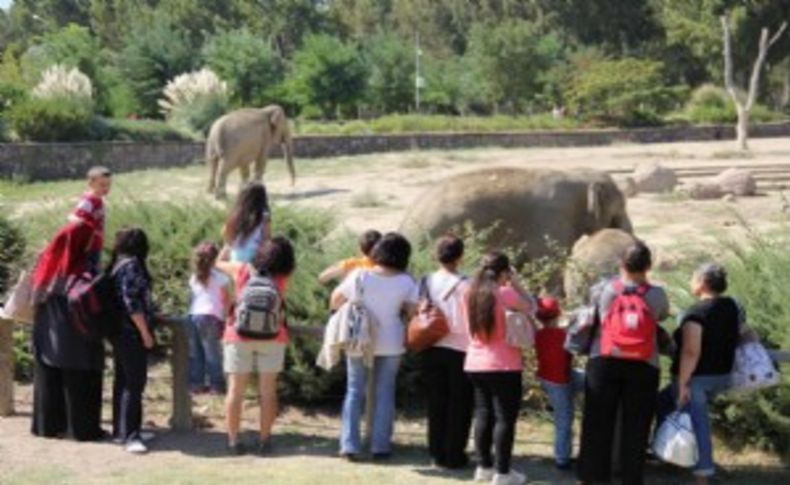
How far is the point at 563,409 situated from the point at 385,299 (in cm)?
117

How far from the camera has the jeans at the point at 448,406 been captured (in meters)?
7.51

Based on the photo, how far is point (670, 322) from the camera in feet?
25.9

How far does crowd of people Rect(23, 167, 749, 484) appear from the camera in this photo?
6938 mm

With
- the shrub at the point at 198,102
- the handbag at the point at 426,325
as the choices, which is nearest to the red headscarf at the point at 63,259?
the handbag at the point at 426,325

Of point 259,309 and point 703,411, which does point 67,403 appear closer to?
point 259,309

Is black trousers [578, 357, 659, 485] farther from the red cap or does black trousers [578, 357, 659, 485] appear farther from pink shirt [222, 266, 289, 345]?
pink shirt [222, 266, 289, 345]

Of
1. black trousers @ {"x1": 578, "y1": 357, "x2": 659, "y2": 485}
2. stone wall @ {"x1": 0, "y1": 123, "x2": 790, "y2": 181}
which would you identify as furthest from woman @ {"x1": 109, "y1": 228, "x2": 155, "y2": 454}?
stone wall @ {"x1": 0, "y1": 123, "x2": 790, "y2": 181}

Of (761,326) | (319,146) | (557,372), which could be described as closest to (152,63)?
(319,146)

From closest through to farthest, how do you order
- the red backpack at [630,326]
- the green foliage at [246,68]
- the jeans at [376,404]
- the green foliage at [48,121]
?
the red backpack at [630,326] < the jeans at [376,404] < the green foliage at [48,121] < the green foliage at [246,68]

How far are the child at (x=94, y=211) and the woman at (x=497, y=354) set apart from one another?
7.81 feet

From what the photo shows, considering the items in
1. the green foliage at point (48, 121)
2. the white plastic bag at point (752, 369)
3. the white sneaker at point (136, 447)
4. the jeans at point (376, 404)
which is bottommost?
the white sneaker at point (136, 447)

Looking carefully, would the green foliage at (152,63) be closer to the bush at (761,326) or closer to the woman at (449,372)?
the bush at (761,326)

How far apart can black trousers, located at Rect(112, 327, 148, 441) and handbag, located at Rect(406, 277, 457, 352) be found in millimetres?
1724

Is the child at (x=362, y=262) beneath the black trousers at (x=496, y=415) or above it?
above
